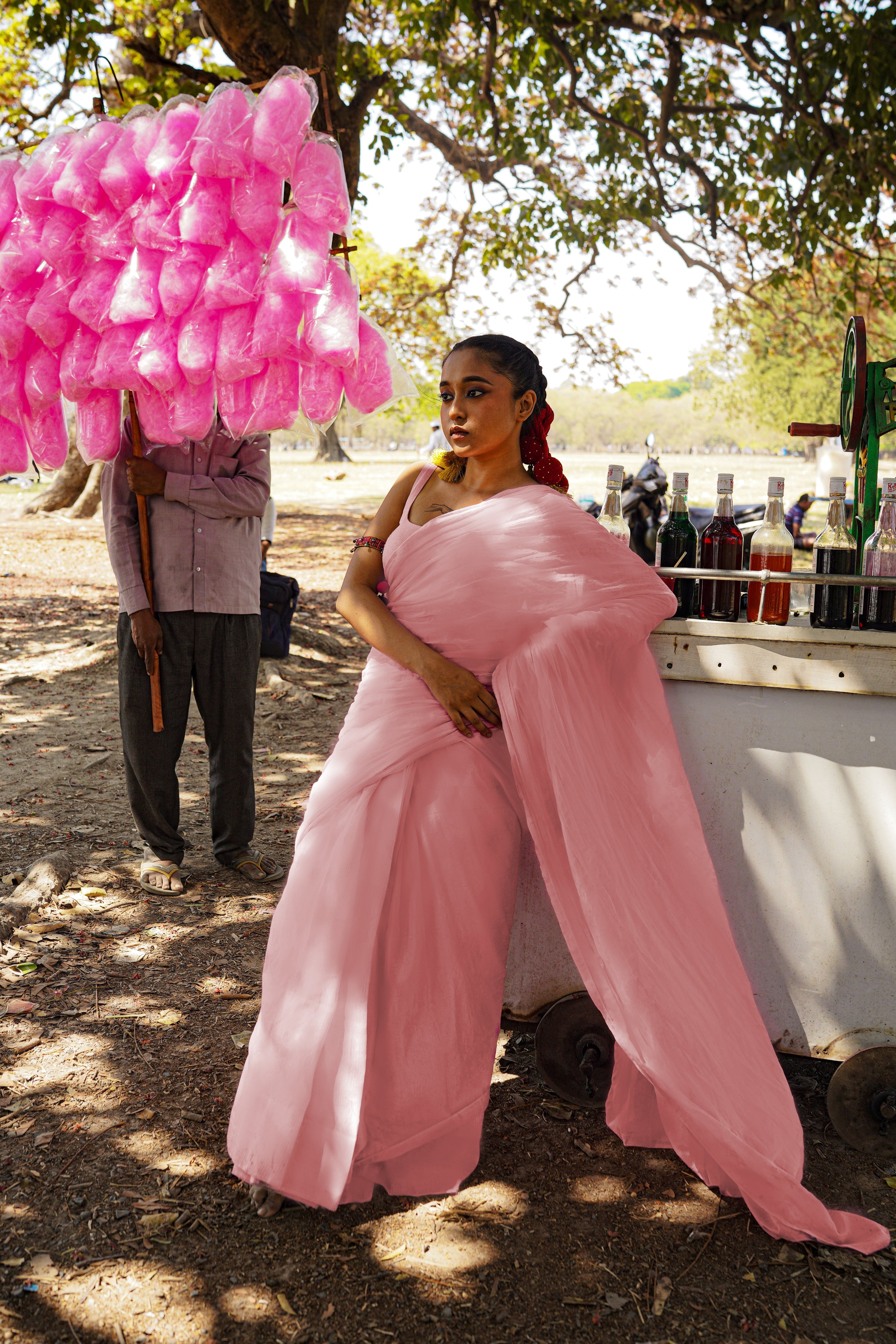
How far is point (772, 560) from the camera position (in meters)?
2.55

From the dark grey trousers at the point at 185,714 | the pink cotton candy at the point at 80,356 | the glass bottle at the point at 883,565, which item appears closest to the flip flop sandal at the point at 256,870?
the dark grey trousers at the point at 185,714

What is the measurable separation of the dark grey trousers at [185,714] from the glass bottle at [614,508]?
64.8 inches

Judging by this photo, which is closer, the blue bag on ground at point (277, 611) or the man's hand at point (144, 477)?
the man's hand at point (144, 477)

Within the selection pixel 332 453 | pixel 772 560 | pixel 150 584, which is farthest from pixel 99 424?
pixel 332 453

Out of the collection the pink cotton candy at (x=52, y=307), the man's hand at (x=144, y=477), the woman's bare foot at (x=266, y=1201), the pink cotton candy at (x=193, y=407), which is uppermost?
the pink cotton candy at (x=52, y=307)

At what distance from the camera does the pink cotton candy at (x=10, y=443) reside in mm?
2963

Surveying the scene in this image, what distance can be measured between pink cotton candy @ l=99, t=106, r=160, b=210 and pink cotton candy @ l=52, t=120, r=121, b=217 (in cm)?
2

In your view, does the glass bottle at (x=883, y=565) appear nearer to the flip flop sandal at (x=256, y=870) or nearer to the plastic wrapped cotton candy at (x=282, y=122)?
the plastic wrapped cotton candy at (x=282, y=122)

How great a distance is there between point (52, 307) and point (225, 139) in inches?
24.5

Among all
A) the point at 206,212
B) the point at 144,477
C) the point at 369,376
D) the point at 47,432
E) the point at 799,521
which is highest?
the point at 206,212

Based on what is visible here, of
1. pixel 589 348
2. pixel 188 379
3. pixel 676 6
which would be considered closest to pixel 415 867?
pixel 188 379

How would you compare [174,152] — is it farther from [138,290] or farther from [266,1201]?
[266,1201]

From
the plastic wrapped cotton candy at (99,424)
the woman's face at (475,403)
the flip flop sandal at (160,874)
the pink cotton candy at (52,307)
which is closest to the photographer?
the woman's face at (475,403)

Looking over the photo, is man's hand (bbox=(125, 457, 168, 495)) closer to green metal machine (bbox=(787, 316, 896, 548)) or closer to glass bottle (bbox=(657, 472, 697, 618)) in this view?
glass bottle (bbox=(657, 472, 697, 618))
